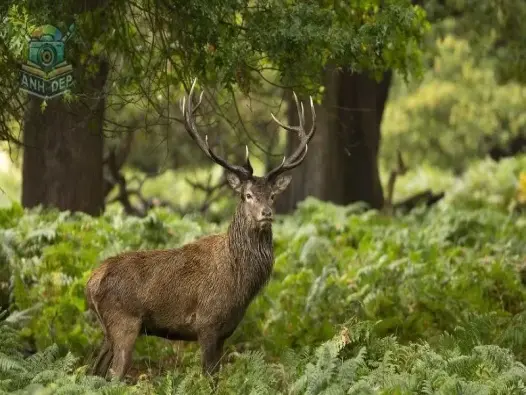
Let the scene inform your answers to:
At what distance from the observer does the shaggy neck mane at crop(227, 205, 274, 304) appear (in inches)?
419

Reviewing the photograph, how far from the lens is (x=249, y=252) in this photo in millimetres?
10680

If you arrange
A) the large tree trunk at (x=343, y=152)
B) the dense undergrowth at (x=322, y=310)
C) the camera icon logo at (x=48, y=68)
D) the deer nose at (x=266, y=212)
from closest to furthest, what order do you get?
the dense undergrowth at (x=322, y=310)
the deer nose at (x=266, y=212)
the camera icon logo at (x=48, y=68)
the large tree trunk at (x=343, y=152)

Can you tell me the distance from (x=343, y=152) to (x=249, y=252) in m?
11.2

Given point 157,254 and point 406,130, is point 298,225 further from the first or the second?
point 406,130

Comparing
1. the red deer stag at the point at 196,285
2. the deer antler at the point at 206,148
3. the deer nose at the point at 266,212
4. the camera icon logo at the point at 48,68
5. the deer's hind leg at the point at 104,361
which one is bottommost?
the deer's hind leg at the point at 104,361

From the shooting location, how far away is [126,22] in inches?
471

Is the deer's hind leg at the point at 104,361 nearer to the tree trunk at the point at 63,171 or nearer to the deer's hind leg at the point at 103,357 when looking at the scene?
the deer's hind leg at the point at 103,357

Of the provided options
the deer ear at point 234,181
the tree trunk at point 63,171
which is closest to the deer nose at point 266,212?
the deer ear at point 234,181

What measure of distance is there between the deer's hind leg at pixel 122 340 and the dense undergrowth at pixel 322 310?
24cm

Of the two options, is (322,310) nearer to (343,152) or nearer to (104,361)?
(104,361)

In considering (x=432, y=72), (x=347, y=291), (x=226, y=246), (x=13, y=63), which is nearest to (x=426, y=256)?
(x=347, y=291)

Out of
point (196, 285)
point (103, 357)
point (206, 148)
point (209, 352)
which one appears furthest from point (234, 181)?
point (103, 357)

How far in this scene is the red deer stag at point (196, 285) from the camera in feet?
34.2

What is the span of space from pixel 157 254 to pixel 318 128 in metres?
10.8
